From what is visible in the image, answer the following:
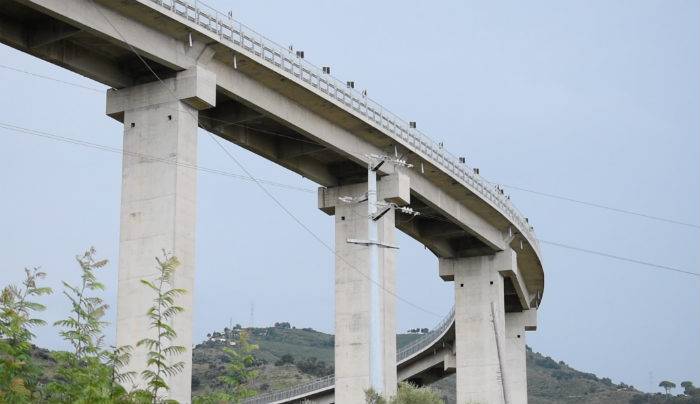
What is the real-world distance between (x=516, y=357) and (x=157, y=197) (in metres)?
45.0

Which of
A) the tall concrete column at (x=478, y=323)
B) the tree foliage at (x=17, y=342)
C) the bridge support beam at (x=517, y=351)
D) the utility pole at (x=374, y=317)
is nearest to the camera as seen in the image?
the tree foliage at (x=17, y=342)

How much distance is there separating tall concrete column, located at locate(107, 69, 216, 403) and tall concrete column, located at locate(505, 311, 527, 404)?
42.2 metres

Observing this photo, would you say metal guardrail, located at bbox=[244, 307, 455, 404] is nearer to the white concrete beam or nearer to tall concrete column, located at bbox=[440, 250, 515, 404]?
tall concrete column, located at bbox=[440, 250, 515, 404]

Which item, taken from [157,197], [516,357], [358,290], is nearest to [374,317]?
[358,290]

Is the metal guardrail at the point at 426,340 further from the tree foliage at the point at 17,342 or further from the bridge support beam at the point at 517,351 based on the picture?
the tree foliage at the point at 17,342

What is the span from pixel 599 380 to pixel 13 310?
16915 centimetres

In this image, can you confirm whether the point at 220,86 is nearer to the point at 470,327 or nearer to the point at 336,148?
the point at 336,148

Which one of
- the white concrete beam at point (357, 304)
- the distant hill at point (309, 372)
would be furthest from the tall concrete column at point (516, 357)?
the white concrete beam at point (357, 304)

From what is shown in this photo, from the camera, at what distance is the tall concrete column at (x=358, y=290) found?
180ft

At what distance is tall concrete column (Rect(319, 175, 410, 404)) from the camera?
5494 cm

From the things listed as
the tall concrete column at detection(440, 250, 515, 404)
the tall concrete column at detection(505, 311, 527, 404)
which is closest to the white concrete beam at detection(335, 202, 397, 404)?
the tall concrete column at detection(440, 250, 515, 404)

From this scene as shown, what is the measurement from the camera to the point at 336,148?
53125mm

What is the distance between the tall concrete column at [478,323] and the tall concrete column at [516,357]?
441 inches

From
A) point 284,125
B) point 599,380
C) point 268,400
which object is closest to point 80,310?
point 284,125
